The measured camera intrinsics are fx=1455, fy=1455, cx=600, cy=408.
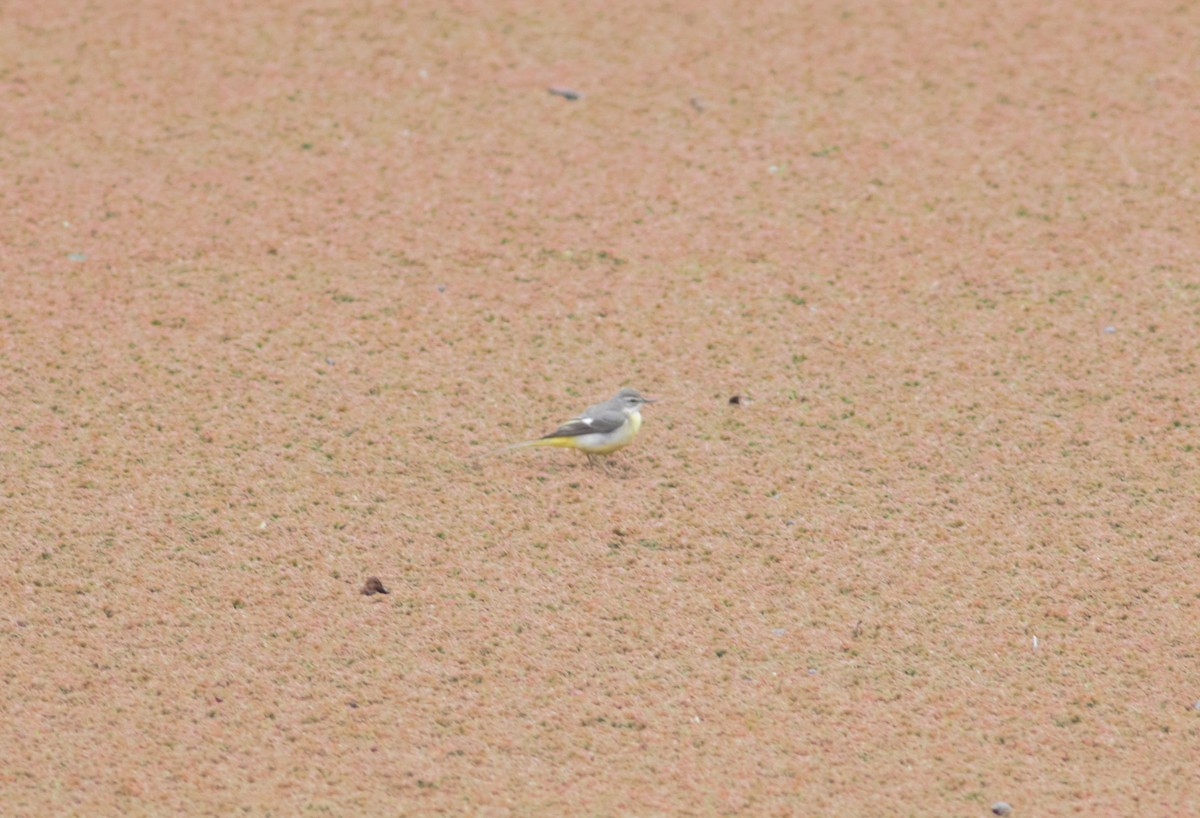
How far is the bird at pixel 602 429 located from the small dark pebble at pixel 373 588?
106 centimetres

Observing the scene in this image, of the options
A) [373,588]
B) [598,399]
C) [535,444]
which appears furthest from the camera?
[598,399]

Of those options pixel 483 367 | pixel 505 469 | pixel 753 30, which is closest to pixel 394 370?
pixel 483 367

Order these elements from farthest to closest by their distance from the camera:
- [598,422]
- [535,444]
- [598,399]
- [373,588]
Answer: [598,399], [535,444], [598,422], [373,588]

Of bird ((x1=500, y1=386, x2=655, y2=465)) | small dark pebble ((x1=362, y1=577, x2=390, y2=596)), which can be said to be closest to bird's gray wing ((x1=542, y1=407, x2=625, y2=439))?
bird ((x1=500, y1=386, x2=655, y2=465))

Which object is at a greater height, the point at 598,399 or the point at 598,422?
the point at 598,422

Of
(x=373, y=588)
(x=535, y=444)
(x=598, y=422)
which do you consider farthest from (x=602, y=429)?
(x=373, y=588)

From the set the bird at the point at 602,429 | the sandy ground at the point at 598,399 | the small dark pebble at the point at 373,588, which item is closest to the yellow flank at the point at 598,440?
the bird at the point at 602,429

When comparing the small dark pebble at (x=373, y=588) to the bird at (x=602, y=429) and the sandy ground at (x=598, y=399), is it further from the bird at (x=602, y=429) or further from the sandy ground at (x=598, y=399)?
the bird at (x=602, y=429)

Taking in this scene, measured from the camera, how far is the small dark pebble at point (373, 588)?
529 cm

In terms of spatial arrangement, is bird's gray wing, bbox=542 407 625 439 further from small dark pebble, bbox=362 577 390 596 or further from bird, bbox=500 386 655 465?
small dark pebble, bbox=362 577 390 596

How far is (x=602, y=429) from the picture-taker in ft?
19.5

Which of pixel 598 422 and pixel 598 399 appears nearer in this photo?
pixel 598 422

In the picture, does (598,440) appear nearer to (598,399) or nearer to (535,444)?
(535,444)

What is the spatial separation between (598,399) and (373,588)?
154 centimetres
